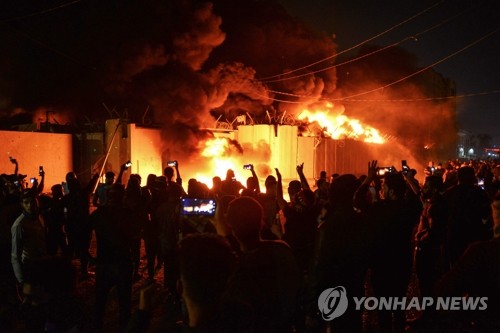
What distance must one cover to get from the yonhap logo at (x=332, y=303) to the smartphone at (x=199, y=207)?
6.25 feet

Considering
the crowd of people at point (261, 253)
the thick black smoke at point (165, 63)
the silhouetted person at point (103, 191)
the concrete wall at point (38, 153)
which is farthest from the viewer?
the thick black smoke at point (165, 63)

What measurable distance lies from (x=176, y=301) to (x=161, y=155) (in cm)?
1436

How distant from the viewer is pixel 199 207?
466 cm

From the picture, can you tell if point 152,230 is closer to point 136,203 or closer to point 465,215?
point 136,203

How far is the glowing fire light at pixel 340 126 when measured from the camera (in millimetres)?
27078

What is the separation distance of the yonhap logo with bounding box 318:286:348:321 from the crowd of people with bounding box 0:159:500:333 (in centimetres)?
4

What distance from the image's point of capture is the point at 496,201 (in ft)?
10.8

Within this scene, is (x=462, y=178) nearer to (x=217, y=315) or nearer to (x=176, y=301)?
(x=176, y=301)

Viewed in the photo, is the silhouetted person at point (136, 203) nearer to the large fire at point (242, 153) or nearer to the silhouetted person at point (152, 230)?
the silhouetted person at point (152, 230)

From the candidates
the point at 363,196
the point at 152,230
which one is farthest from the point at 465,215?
the point at 152,230

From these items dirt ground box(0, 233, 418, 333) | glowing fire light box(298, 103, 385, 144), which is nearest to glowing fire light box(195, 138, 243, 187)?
glowing fire light box(298, 103, 385, 144)

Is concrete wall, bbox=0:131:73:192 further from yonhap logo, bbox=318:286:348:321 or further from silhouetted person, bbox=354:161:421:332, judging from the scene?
yonhap logo, bbox=318:286:348:321

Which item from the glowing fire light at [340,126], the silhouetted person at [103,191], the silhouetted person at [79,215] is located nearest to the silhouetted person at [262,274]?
the silhouetted person at [79,215]

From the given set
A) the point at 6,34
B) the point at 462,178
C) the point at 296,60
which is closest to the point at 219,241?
the point at 462,178
